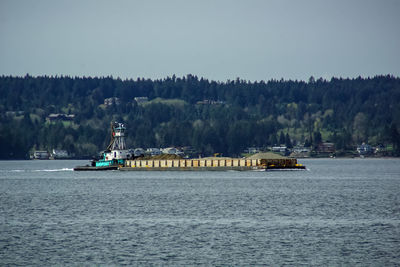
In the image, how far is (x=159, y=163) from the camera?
16512 cm

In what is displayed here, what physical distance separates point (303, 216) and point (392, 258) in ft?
66.5

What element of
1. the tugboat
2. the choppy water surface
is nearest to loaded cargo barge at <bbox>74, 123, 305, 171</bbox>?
the tugboat

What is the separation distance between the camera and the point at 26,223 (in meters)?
58.5

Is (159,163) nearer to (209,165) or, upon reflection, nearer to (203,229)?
(209,165)

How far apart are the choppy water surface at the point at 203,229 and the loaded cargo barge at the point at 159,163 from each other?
203 ft

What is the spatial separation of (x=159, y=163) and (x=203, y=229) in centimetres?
11189

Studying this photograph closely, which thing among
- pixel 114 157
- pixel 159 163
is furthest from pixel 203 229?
pixel 159 163

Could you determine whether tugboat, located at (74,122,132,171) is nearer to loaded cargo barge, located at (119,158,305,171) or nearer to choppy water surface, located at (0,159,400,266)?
loaded cargo barge, located at (119,158,305,171)

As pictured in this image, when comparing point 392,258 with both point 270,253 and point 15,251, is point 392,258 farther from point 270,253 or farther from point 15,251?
point 15,251

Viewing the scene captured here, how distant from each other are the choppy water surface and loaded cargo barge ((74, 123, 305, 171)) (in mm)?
62027

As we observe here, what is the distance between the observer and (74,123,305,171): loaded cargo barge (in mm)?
151500

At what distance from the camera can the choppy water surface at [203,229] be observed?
4269 centimetres

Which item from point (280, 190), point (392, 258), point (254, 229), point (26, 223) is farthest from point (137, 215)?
point (280, 190)

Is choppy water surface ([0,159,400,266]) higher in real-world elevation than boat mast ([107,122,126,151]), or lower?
lower
